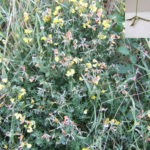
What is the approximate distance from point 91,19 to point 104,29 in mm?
165

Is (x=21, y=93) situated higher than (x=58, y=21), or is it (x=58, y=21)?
(x=58, y=21)

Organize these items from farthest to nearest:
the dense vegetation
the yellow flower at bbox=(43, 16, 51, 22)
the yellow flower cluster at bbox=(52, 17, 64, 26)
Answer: the yellow flower at bbox=(43, 16, 51, 22), the yellow flower cluster at bbox=(52, 17, 64, 26), the dense vegetation

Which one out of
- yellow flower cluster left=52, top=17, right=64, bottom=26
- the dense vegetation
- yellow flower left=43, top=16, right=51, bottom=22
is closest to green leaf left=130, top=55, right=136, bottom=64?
the dense vegetation

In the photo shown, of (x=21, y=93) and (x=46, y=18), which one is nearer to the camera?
(x=21, y=93)

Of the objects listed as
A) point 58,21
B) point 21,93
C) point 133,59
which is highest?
point 58,21

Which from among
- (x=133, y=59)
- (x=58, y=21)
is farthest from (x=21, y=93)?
(x=133, y=59)

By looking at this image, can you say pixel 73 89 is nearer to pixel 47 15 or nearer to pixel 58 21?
pixel 58 21

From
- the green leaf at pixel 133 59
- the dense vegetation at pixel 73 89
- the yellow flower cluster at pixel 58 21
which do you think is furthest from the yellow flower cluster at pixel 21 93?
the green leaf at pixel 133 59

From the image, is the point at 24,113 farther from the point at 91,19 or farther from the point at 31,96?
the point at 91,19

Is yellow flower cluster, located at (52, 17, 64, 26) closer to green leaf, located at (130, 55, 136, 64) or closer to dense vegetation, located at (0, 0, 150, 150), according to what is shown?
dense vegetation, located at (0, 0, 150, 150)

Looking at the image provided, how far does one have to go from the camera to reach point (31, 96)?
1.60 metres

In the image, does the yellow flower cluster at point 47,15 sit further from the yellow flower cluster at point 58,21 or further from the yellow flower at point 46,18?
the yellow flower cluster at point 58,21

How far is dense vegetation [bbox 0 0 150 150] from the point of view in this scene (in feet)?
4.71

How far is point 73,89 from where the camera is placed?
1476mm
